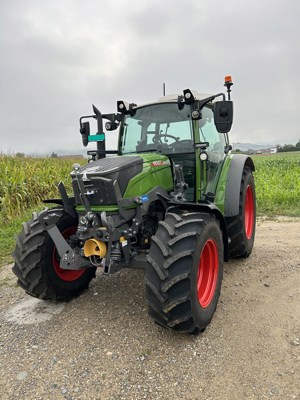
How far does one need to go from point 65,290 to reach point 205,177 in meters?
1.98

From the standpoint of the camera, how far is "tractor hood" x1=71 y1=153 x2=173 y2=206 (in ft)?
9.96

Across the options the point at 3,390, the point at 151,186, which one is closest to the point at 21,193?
the point at 151,186

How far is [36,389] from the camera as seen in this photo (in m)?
2.41

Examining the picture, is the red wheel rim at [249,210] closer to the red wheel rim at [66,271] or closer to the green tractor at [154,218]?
the green tractor at [154,218]

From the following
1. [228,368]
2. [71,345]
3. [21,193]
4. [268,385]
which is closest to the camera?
[268,385]

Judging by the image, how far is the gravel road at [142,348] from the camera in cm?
238

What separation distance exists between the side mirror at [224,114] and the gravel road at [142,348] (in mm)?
1779

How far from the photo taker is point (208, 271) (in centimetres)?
326

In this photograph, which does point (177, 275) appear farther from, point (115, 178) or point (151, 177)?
point (151, 177)

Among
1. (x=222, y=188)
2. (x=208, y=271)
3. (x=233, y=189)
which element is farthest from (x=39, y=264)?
(x=233, y=189)

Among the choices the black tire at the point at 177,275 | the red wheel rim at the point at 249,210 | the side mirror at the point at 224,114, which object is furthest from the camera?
the red wheel rim at the point at 249,210

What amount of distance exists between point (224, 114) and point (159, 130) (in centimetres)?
91

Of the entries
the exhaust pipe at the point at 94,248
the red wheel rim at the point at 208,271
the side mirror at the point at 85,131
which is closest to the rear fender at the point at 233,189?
the red wheel rim at the point at 208,271

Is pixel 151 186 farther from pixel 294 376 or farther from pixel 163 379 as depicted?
pixel 294 376
